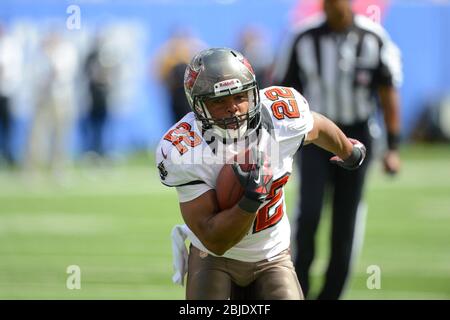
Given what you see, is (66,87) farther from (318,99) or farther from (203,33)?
(318,99)

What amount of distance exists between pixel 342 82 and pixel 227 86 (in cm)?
216

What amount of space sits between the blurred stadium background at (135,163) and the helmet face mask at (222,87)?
2.18 m

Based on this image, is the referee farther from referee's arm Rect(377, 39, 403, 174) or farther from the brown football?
the brown football

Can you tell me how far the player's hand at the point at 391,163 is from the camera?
5812mm

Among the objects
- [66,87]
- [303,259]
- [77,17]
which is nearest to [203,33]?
[66,87]

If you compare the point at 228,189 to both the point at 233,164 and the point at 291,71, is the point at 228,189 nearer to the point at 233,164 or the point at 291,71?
the point at 233,164

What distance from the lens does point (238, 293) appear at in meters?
3.96

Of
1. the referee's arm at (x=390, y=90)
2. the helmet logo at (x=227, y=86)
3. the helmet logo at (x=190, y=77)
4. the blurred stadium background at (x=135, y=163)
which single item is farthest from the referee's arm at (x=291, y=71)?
the helmet logo at (x=227, y=86)

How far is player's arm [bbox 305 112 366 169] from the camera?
4016 mm

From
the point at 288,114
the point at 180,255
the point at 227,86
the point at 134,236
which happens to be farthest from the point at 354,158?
the point at 134,236

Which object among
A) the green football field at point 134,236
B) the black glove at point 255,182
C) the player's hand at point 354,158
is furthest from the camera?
the green football field at point 134,236

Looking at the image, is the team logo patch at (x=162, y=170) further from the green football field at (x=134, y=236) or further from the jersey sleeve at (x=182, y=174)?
the green football field at (x=134, y=236)

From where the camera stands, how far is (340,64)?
5.73 meters
